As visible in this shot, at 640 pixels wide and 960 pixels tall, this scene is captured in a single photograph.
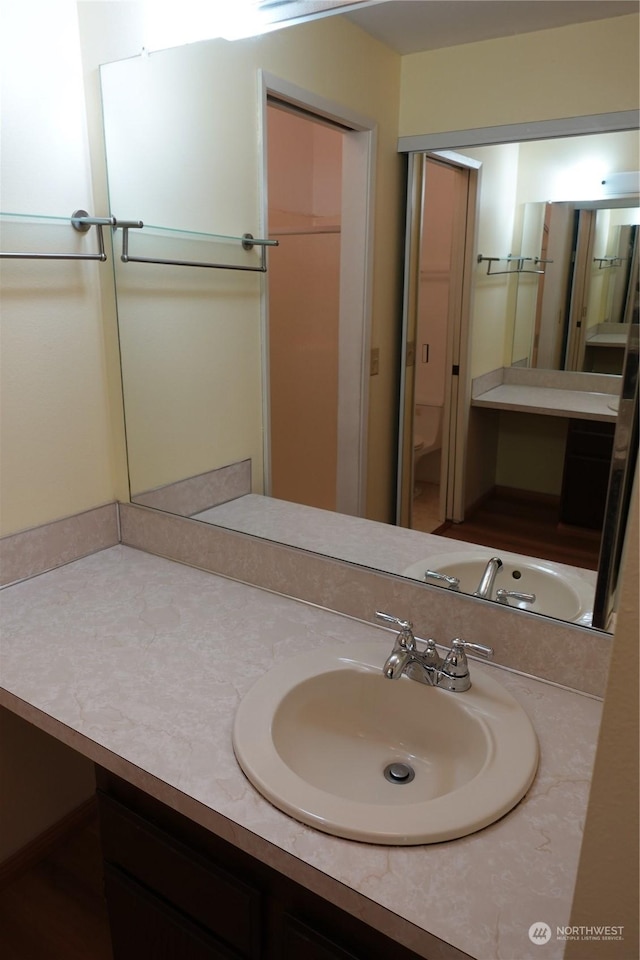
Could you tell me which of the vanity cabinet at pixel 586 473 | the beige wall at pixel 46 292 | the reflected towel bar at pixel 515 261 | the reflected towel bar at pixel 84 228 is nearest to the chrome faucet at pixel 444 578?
the vanity cabinet at pixel 586 473

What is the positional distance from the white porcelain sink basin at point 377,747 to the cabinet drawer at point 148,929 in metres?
0.33

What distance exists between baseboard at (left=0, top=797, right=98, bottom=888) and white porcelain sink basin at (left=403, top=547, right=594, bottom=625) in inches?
50.0

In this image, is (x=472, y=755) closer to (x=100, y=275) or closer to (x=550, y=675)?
(x=550, y=675)

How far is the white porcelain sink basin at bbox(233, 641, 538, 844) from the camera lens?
35.3 inches

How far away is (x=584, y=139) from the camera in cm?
109

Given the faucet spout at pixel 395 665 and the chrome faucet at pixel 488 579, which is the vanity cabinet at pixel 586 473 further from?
the faucet spout at pixel 395 665

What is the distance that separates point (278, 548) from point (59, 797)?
3.30 ft

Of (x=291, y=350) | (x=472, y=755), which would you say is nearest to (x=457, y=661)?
(x=472, y=755)

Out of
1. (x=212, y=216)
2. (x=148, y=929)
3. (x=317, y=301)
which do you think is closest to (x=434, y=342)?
(x=317, y=301)

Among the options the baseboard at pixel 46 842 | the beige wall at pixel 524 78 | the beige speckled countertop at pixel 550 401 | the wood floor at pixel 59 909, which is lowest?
the wood floor at pixel 59 909

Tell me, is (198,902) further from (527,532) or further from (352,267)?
(352,267)

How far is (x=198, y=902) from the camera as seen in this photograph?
1.10 m

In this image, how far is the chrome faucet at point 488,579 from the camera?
1.29m

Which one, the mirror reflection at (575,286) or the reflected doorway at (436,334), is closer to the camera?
the mirror reflection at (575,286)
